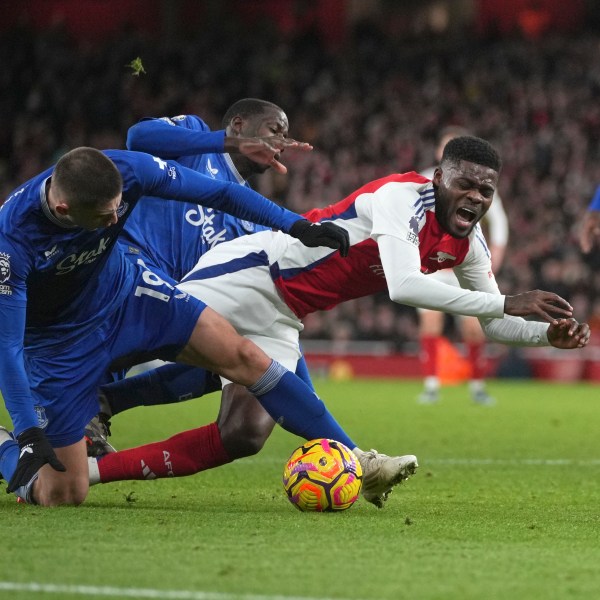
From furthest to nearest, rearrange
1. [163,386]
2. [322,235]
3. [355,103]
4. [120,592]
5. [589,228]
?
[355,103]
[589,228]
[163,386]
[322,235]
[120,592]

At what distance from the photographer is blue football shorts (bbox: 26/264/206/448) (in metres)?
5.57

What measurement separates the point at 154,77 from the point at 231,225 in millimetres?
16837

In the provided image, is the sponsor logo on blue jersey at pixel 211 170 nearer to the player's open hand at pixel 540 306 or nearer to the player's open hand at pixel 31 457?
the player's open hand at pixel 540 306

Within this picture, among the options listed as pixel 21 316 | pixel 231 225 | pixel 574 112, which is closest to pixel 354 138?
pixel 574 112

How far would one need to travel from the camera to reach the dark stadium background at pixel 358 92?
18875 millimetres

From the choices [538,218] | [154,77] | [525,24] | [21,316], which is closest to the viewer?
[21,316]

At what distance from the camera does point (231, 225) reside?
6.77 metres

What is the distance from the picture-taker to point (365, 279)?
5.99 m

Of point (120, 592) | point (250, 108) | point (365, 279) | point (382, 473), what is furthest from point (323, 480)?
point (250, 108)

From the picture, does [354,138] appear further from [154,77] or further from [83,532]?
[83,532]

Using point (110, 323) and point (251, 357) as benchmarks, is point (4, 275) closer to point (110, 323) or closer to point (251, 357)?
point (110, 323)

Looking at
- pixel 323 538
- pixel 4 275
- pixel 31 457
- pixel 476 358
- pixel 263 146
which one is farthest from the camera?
pixel 476 358

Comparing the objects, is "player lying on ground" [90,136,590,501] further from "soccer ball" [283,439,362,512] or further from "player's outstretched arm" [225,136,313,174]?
"soccer ball" [283,439,362,512]

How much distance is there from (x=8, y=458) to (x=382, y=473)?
1623mm
